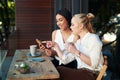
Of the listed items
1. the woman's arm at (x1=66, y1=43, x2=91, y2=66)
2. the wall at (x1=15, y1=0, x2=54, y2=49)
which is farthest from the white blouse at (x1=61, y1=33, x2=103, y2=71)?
the wall at (x1=15, y1=0, x2=54, y2=49)

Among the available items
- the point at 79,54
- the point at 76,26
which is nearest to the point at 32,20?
the point at 76,26

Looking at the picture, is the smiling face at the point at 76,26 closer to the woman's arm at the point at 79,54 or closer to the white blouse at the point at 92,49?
the white blouse at the point at 92,49

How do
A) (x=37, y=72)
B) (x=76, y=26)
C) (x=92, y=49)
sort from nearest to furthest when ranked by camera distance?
(x=37, y=72) → (x=92, y=49) → (x=76, y=26)

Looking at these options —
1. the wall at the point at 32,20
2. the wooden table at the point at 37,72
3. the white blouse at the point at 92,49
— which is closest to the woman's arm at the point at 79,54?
the white blouse at the point at 92,49

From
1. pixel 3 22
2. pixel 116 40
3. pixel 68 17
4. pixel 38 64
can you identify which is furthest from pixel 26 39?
pixel 38 64

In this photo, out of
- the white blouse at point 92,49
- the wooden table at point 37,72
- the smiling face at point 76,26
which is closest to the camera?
the wooden table at point 37,72

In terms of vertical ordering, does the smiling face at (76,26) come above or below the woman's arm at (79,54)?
above

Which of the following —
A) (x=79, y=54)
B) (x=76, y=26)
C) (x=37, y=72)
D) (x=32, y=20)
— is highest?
(x=76, y=26)

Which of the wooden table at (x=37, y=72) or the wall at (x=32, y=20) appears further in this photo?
the wall at (x=32, y=20)

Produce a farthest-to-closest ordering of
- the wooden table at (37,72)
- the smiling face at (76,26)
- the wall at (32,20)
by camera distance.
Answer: the wall at (32,20)
the smiling face at (76,26)
the wooden table at (37,72)

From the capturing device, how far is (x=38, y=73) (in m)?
2.64

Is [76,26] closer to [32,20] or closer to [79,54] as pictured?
[79,54]

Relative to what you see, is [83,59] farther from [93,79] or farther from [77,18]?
[77,18]

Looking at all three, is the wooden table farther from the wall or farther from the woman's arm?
the wall
